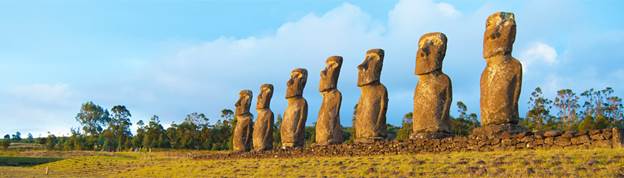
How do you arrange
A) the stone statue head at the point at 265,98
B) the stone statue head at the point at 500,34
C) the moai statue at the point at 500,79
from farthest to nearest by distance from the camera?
the stone statue head at the point at 265,98 → the stone statue head at the point at 500,34 → the moai statue at the point at 500,79

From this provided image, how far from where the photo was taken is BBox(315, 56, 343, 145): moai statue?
20.9 m

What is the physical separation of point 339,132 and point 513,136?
7941 mm

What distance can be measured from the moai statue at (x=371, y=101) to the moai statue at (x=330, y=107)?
156 cm

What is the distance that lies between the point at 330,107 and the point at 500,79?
739 centimetres

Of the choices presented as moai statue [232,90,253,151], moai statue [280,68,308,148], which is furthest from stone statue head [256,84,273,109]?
moai statue [280,68,308,148]

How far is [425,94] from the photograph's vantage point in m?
16.9

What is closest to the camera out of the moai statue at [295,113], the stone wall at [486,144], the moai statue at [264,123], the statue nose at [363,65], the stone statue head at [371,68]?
the stone wall at [486,144]

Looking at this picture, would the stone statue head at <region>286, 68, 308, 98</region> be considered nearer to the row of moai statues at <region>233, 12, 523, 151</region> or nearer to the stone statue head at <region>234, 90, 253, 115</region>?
the row of moai statues at <region>233, 12, 523, 151</region>

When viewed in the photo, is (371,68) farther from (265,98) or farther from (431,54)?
(265,98)

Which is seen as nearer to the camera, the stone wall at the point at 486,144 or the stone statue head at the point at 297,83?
the stone wall at the point at 486,144

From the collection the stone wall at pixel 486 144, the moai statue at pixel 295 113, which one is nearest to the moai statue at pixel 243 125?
the moai statue at pixel 295 113

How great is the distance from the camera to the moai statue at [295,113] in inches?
892

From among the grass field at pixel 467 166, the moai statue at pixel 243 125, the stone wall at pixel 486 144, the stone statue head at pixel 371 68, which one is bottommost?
the grass field at pixel 467 166

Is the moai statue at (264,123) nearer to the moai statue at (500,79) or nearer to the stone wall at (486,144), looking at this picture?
the stone wall at (486,144)
